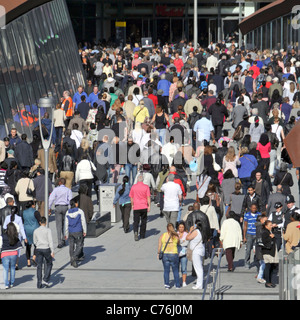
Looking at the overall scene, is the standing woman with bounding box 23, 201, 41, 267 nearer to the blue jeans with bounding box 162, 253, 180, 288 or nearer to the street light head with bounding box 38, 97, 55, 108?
the street light head with bounding box 38, 97, 55, 108

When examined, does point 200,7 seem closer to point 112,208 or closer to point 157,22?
point 157,22

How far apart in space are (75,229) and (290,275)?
604cm

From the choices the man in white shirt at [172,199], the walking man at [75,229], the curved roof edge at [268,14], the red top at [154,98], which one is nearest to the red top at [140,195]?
the man in white shirt at [172,199]

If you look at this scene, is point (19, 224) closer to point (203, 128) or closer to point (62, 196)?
point (62, 196)

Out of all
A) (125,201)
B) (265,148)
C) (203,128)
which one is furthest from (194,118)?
(125,201)

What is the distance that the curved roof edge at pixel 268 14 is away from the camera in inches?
1789

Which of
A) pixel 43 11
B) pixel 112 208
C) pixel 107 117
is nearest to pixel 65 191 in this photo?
pixel 112 208

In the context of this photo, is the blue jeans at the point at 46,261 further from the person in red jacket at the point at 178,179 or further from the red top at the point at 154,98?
the red top at the point at 154,98

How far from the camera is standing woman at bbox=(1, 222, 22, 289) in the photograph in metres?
18.0

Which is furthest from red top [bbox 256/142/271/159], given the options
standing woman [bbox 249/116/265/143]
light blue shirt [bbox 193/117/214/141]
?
light blue shirt [bbox 193/117/214/141]

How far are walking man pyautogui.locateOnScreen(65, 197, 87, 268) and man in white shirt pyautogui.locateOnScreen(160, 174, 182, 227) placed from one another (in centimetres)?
219

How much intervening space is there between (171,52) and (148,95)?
16343 millimetres

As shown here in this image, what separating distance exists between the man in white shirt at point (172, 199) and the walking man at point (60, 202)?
1.78 meters

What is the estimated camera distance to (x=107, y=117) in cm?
2861
